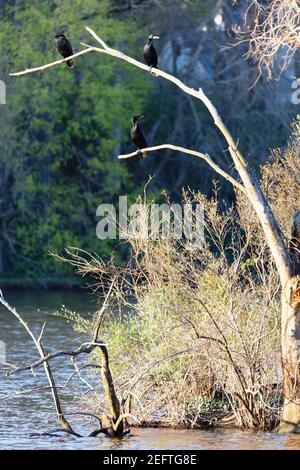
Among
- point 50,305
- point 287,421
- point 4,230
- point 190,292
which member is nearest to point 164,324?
point 190,292

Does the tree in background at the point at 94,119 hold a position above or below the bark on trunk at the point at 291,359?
above

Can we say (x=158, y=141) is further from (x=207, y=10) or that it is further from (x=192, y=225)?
(x=192, y=225)

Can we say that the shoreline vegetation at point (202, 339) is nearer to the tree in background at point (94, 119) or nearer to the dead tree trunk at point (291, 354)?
the dead tree trunk at point (291, 354)

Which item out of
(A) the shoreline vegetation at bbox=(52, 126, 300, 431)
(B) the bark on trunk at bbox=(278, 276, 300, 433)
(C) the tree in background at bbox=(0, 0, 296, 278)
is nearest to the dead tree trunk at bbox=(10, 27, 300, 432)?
(B) the bark on trunk at bbox=(278, 276, 300, 433)

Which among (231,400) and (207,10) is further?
(207,10)

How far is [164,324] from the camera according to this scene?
1468 cm

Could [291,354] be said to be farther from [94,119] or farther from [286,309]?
[94,119]

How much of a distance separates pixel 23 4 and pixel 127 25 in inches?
114

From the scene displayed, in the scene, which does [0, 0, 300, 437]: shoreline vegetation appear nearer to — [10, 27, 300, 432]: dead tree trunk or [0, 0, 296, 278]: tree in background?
[10, 27, 300, 432]: dead tree trunk

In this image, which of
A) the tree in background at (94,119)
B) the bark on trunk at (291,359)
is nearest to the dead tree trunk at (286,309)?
the bark on trunk at (291,359)

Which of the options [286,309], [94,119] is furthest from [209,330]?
[94,119]

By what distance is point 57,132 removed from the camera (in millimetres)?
34812

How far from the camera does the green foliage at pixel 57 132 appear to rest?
109 ft

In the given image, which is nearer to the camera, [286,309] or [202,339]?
[286,309]
